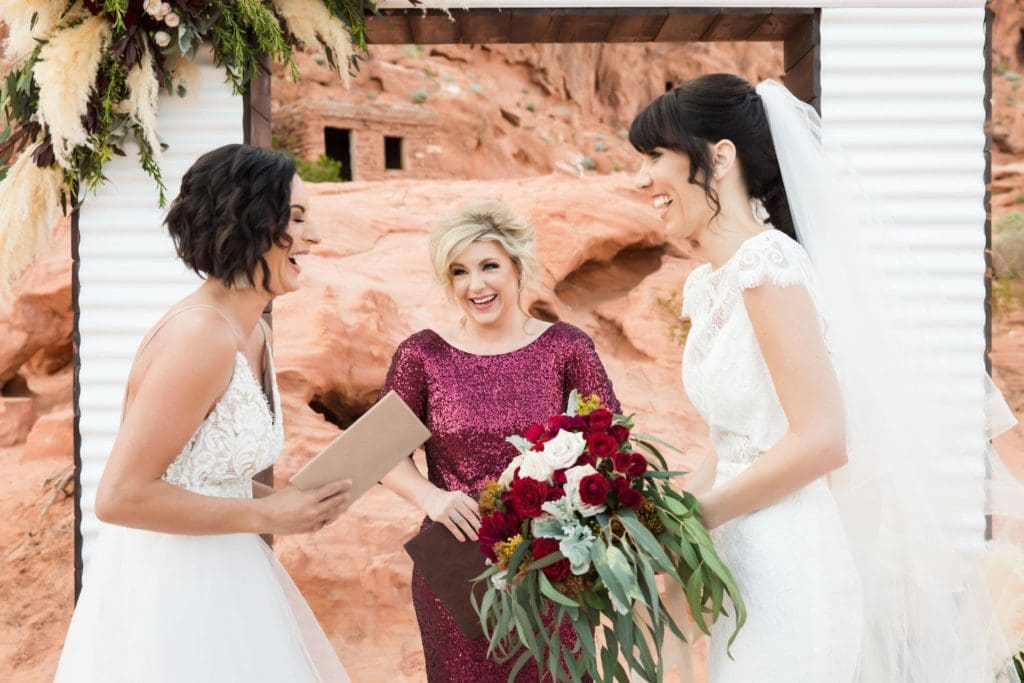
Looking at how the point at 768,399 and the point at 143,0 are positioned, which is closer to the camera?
the point at 768,399

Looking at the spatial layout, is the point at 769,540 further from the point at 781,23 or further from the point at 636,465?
the point at 781,23

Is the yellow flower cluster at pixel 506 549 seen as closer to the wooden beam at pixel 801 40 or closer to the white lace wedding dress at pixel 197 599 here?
the white lace wedding dress at pixel 197 599

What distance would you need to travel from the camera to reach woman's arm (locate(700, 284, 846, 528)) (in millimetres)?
1741

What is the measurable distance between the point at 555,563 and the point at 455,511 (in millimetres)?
1011

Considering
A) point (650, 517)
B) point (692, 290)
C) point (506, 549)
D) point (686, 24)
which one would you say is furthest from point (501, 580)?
point (686, 24)

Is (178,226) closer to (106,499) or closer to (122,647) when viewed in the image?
(106,499)

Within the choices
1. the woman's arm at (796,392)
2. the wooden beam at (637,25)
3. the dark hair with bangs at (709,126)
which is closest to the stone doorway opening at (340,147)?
the wooden beam at (637,25)

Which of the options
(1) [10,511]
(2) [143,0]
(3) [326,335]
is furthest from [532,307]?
(2) [143,0]

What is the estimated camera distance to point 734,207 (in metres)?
1.99

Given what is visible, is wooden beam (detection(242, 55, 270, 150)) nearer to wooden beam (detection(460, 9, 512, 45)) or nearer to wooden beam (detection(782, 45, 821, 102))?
wooden beam (detection(460, 9, 512, 45))

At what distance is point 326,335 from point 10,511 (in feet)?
9.85

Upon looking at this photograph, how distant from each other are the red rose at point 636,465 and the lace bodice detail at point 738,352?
0.95ft

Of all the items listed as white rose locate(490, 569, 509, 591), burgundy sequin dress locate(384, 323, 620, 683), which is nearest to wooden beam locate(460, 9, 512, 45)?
burgundy sequin dress locate(384, 323, 620, 683)

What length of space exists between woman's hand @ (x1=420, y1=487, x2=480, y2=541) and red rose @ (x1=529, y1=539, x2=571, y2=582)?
3.05 ft
